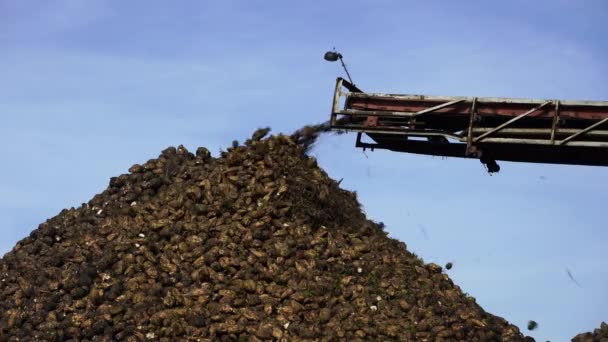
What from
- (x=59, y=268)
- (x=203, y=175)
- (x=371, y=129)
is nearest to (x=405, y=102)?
(x=371, y=129)

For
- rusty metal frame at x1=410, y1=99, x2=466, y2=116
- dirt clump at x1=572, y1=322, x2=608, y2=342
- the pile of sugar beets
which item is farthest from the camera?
rusty metal frame at x1=410, y1=99, x2=466, y2=116

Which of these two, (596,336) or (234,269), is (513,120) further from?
(234,269)

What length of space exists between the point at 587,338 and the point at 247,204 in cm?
625

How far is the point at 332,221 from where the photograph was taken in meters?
20.6

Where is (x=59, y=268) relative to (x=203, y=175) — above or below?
below

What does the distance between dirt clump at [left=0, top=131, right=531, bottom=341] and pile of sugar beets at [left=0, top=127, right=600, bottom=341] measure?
0.02m

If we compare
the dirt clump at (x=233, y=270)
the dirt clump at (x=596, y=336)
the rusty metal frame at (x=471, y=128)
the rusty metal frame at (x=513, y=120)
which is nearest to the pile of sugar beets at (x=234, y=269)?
the dirt clump at (x=233, y=270)

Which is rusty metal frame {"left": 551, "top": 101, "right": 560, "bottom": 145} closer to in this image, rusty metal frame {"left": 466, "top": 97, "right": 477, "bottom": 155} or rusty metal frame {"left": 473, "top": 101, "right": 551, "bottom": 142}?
rusty metal frame {"left": 473, "top": 101, "right": 551, "bottom": 142}

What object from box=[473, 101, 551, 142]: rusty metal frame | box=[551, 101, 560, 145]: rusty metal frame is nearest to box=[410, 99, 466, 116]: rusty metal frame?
box=[473, 101, 551, 142]: rusty metal frame

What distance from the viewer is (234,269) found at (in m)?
18.8

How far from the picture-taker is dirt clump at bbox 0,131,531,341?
1788 centimetres

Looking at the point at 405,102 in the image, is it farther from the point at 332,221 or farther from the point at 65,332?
the point at 65,332

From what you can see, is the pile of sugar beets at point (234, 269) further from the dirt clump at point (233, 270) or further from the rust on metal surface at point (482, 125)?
the rust on metal surface at point (482, 125)

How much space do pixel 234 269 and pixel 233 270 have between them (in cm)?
5
